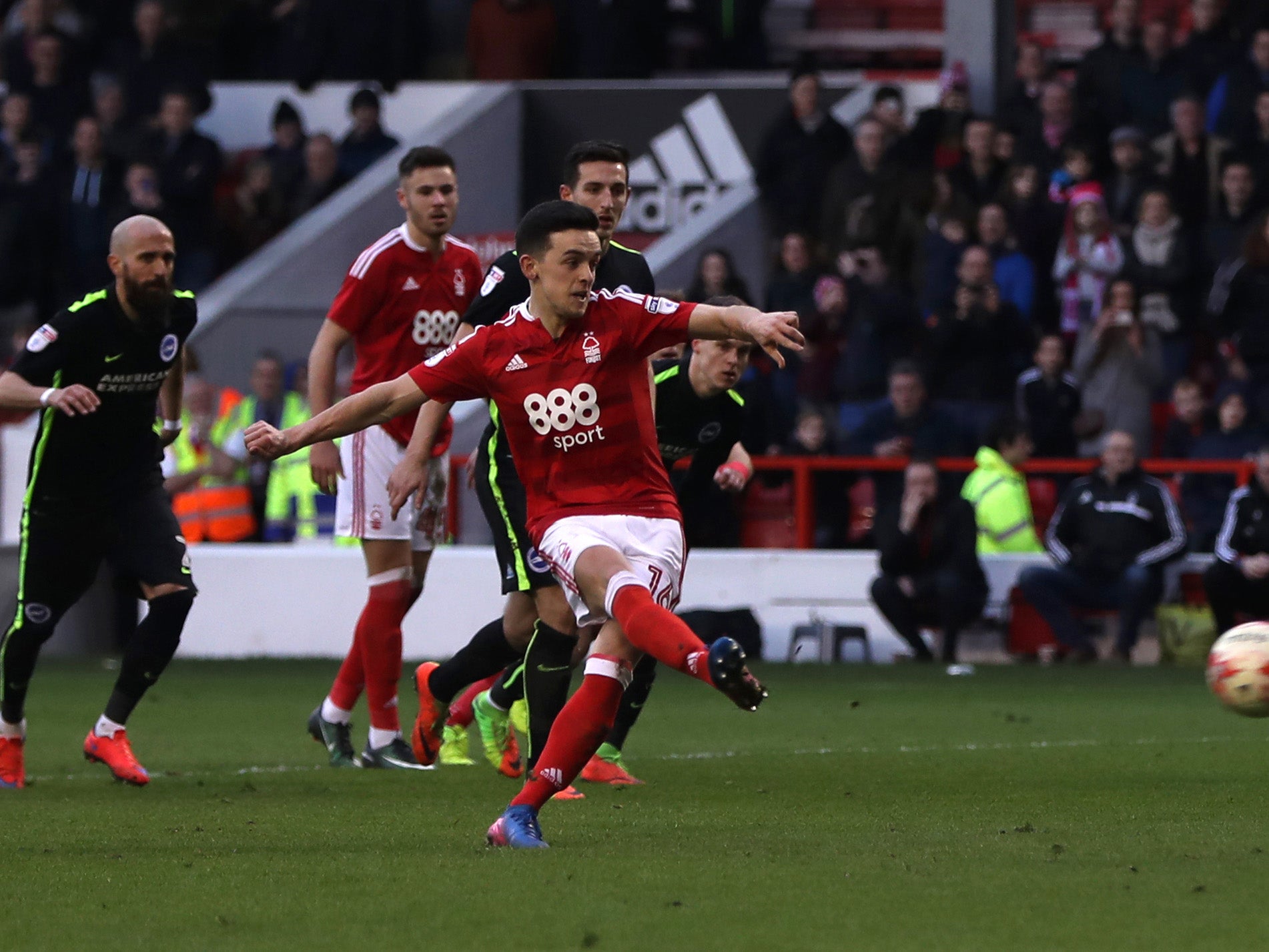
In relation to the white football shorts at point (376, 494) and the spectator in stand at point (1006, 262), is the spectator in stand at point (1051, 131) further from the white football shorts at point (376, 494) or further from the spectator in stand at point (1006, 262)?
the white football shorts at point (376, 494)

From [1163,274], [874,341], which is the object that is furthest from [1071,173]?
[874,341]

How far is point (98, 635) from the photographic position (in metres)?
16.2

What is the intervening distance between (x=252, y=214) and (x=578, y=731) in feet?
48.2

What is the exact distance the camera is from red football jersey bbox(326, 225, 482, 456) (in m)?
8.72

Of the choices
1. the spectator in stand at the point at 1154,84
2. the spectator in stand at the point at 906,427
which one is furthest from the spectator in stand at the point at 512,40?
the spectator in stand at the point at 906,427

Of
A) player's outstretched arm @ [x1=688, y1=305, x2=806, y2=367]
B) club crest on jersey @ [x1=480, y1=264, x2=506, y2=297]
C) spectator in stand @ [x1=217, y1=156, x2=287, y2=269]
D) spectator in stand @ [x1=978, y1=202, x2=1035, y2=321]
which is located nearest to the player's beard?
club crest on jersey @ [x1=480, y1=264, x2=506, y2=297]

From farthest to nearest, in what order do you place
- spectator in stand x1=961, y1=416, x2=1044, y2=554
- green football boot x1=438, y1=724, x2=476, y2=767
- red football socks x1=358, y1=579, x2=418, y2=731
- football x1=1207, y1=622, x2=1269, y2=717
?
spectator in stand x1=961, y1=416, x2=1044, y2=554 < green football boot x1=438, y1=724, x2=476, y2=767 < red football socks x1=358, y1=579, x2=418, y2=731 < football x1=1207, y1=622, x2=1269, y2=717

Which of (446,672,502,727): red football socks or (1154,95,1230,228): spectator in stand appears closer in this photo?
(446,672,502,727): red football socks

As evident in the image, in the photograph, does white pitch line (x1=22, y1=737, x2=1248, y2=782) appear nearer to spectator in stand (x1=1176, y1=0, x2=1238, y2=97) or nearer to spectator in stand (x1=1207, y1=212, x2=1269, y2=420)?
spectator in stand (x1=1207, y1=212, x2=1269, y2=420)

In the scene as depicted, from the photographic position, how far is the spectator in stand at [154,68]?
20344 mm

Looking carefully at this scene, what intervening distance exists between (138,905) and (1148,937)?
93.5 inches

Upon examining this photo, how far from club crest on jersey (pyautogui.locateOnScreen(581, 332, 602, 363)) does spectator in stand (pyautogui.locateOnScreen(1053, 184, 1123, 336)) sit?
1038 centimetres

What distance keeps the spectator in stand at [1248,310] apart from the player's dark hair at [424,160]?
27.1 ft

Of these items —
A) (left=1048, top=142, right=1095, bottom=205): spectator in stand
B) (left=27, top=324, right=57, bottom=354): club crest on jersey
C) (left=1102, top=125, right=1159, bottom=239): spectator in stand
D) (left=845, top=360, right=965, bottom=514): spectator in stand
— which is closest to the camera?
(left=27, top=324, right=57, bottom=354): club crest on jersey
